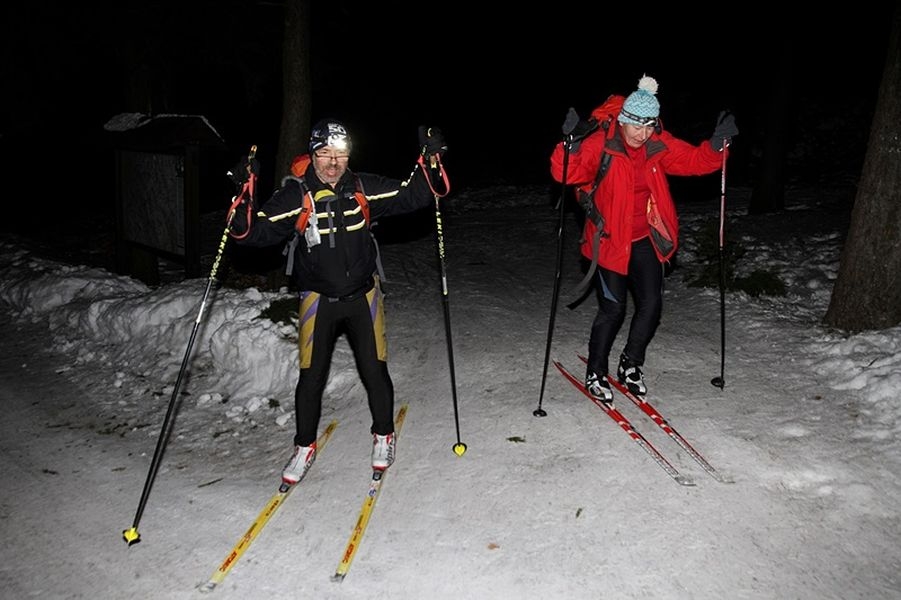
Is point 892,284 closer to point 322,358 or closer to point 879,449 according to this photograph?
point 879,449

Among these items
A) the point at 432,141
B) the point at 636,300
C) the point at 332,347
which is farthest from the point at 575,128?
the point at 332,347

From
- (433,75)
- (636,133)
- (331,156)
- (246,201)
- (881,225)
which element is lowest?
(881,225)

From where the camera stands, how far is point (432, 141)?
5.39 meters

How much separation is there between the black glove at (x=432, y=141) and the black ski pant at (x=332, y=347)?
1123mm

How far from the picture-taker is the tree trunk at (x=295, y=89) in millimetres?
9492

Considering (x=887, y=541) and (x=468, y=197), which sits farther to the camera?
(x=468, y=197)

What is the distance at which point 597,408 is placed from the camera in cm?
625

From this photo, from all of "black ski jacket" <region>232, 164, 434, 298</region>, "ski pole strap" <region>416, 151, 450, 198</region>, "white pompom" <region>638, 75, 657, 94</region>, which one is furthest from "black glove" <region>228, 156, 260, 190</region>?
"white pompom" <region>638, 75, 657, 94</region>

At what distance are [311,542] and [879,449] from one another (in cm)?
426

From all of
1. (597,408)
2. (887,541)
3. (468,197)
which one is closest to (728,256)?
(597,408)

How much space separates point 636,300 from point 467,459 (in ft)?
6.91

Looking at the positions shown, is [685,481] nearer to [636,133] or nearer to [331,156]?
[636,133]

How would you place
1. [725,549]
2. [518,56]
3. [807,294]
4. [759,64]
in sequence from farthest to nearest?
[518,56] → [759,64] → [807,294] → [725,549]

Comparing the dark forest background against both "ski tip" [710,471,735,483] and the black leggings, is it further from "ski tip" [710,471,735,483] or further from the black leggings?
"ski tip" [710,471,735,483]
